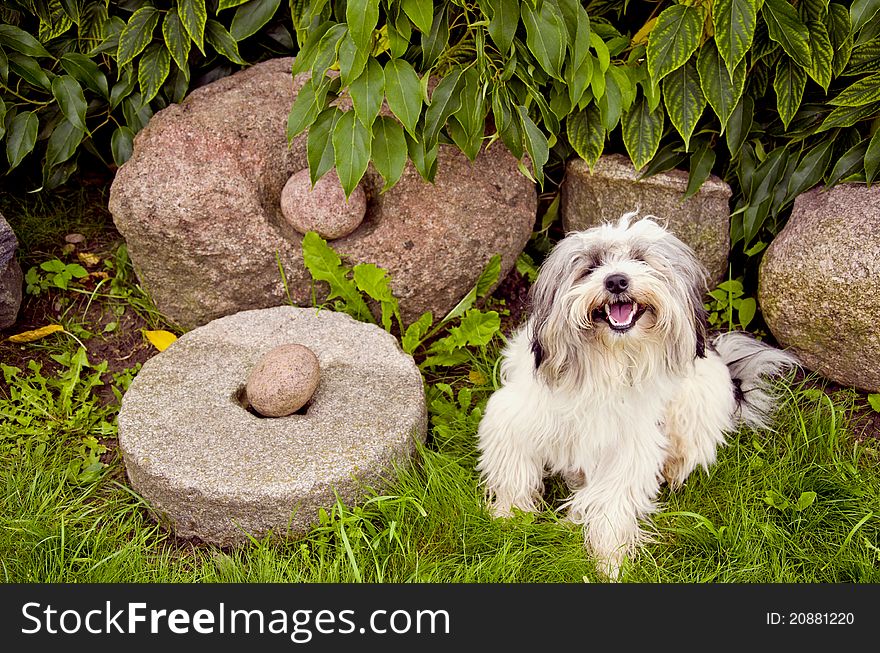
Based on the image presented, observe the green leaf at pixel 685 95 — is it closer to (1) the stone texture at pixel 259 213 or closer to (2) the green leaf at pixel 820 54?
(2) the green leaf at pixel 820 54

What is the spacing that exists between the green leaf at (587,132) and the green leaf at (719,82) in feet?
1.45

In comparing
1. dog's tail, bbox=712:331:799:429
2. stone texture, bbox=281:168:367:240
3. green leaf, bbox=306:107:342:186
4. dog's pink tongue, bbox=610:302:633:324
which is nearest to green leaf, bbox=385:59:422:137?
green leaf, bbox=306:107:342:186

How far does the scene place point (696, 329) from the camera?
9.73 ft

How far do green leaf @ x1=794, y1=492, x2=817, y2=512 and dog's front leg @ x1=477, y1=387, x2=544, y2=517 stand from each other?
962mm

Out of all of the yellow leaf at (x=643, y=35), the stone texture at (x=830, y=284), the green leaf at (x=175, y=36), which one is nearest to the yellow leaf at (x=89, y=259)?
the green leaf at (x=175, y=36)

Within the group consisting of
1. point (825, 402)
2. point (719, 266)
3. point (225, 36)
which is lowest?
point (825, 402)

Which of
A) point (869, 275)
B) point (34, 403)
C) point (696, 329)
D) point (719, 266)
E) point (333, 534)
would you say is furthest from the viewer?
point (719, 266)

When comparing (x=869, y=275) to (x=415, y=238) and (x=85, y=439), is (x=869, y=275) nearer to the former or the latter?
(x=415, y=238)

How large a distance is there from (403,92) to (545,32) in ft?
1.74

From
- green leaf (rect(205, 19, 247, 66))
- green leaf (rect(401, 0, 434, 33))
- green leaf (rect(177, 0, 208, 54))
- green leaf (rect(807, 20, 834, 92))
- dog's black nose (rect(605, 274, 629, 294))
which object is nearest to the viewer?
dog's black nose (rect(605, 274, 629, 294))

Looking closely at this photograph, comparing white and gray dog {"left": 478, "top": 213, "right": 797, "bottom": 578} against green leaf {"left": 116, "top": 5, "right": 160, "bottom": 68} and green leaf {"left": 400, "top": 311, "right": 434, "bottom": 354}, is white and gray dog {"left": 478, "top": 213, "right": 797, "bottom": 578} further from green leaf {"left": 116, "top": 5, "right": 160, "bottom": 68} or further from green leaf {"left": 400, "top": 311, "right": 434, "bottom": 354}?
green leaf {"left": 116, "top": 5, "right": 160, "bottom": 68}

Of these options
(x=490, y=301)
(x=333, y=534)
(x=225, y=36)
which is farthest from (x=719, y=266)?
(x=225, y=36)

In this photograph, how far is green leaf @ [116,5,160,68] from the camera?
12.8ft

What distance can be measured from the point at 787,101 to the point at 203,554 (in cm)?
291
